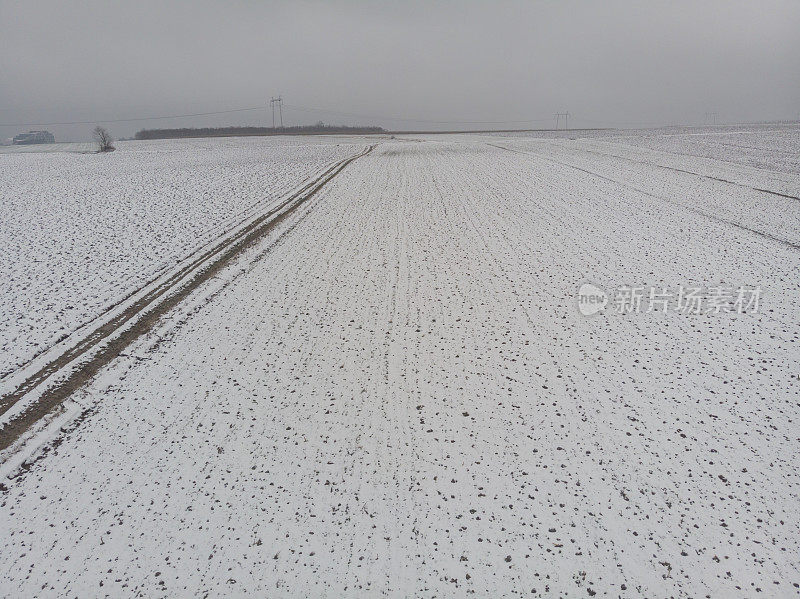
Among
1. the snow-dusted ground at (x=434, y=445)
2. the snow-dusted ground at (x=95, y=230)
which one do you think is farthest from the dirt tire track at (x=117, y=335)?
the snow-dusted ground at (x=95, y=230)

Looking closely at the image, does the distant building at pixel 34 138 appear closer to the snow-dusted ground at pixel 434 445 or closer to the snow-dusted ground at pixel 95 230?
the snow-dusted ground at pixel 95 230

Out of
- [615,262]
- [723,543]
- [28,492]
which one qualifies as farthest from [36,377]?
[615,262]

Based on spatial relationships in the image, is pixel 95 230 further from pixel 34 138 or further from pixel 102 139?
pixel 34 138

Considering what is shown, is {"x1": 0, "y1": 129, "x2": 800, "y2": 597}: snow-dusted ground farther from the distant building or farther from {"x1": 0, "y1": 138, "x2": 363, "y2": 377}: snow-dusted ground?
the distant building

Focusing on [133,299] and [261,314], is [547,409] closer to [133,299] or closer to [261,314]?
[261,314]

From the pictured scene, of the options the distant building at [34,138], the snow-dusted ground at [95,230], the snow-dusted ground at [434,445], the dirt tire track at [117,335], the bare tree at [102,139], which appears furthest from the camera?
the distant building at [34,138]

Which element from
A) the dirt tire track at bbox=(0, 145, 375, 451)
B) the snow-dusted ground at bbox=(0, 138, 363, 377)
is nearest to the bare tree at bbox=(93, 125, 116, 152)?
the snow-dusted ground at bbox=(0, 138, 363, 377)

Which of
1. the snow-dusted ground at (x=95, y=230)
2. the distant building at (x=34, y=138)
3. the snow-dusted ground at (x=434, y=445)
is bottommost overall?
the snow-dusted ground at (x=434, y=445)
